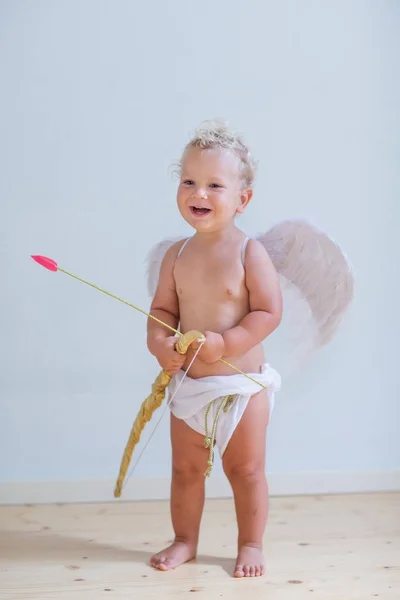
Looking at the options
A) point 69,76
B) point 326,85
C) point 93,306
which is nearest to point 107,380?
point 93,306

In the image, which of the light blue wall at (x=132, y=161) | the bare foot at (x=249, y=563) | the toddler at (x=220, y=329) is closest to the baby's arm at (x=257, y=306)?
the toddler at (x=220, y=329)

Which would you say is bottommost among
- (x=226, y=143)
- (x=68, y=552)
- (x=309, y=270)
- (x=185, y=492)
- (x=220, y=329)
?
(x=68, y=552)

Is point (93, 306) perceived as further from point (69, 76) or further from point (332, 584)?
point (332, 584)

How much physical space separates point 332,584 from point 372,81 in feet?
3.88

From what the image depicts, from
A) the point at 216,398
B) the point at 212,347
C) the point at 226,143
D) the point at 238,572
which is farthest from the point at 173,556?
the point at 226,143

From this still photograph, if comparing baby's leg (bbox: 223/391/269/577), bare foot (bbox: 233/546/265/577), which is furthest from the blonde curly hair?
bare foot (bbox: 233/546/265/577)

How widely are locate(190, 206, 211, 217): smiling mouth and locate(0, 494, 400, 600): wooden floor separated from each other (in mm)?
673

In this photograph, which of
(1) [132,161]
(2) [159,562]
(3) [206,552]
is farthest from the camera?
(1) [132,161]

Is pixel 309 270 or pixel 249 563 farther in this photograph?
pixel 309 270

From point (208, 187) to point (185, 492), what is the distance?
23.3 inches

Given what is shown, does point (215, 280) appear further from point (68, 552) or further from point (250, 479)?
point (68, 552)

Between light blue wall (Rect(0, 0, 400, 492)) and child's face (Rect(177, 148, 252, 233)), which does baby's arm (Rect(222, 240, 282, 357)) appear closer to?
child's face (Rect(177, 148, 252, 233))

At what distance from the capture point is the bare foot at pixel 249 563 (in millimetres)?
1673

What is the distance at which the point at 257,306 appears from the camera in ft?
5.45
